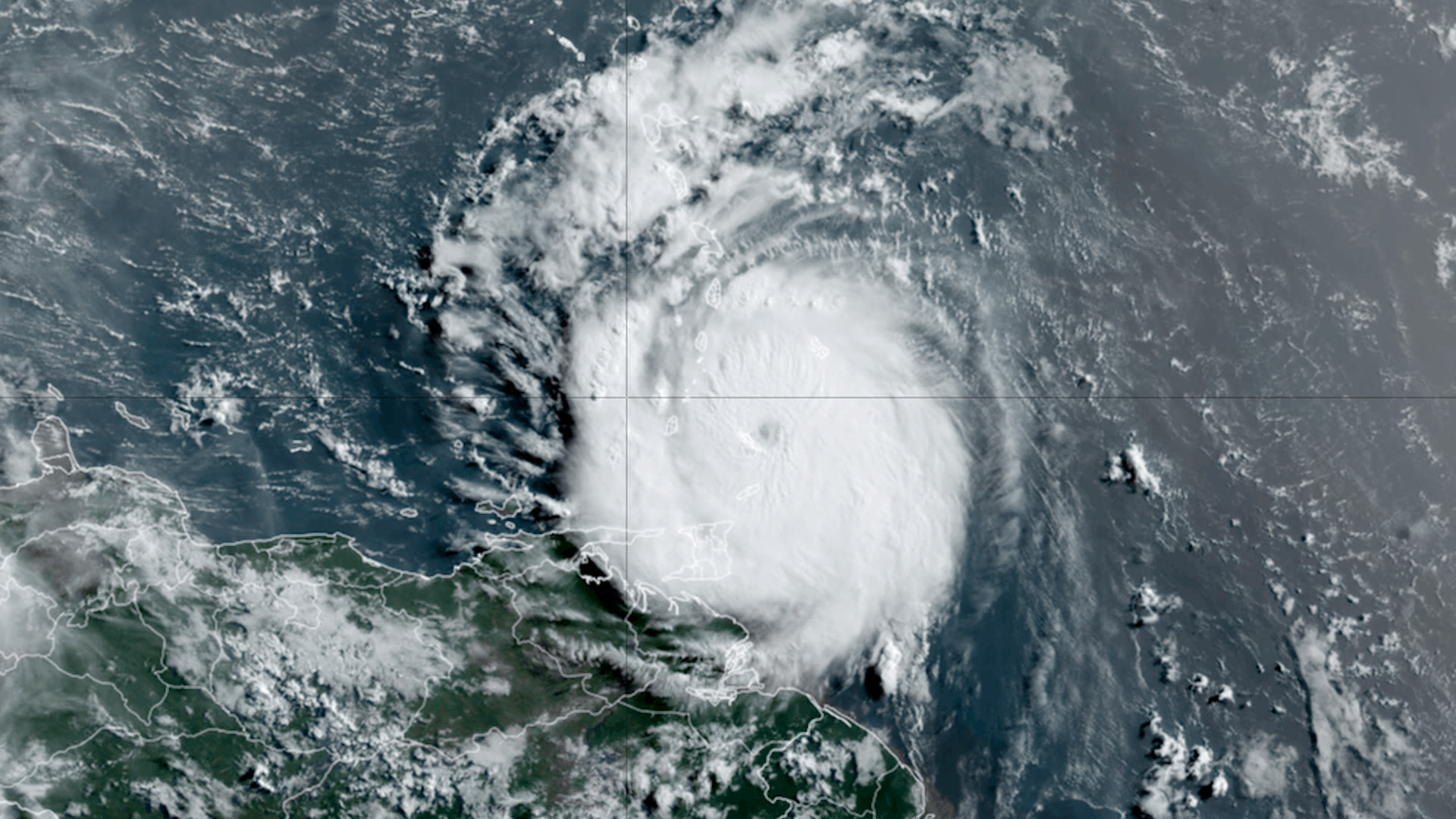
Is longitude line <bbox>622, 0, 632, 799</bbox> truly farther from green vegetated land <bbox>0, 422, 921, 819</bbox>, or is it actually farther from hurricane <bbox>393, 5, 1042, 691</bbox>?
green vegetated land <bbox>0, 422, 921, 819</bbox>

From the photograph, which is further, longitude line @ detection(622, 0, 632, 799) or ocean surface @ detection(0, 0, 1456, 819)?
longitude line @ detection(622, 0, 632, 799)

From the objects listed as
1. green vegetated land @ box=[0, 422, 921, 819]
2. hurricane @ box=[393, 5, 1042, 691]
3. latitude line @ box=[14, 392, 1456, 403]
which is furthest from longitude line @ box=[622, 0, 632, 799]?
latitude line @ box=[14, 392, 1456, 403]

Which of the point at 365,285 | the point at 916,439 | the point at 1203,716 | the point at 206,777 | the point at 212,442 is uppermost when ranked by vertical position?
the point at 365,285

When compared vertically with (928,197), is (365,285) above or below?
below

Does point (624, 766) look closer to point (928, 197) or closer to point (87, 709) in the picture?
point (87, 709)

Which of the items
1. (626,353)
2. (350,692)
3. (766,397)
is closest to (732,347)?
(766,397)

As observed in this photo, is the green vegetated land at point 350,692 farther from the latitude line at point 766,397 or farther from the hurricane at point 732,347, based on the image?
the latitude line at point 766,397

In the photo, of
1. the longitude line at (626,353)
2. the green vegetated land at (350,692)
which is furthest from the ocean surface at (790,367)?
the green vegetated land at (350,692)

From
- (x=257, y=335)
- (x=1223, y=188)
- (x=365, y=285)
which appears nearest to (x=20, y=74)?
(x=257, y=335)
